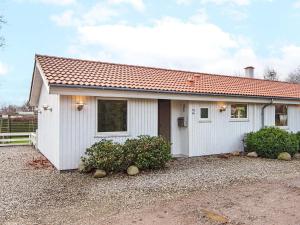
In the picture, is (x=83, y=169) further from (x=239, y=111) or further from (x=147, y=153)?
(x=239, y=111)

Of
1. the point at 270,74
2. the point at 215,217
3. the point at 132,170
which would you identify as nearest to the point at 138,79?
the point at 132,170

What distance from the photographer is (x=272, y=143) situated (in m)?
12.1

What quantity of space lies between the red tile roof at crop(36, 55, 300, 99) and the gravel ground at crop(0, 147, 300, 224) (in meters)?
3.12

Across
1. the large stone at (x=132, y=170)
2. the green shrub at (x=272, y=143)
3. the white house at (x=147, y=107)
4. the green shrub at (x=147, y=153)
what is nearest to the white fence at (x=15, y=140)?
the white house at (x=147, y=107)

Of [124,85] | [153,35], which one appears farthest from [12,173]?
[153,35]

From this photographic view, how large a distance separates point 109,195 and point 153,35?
15.6m

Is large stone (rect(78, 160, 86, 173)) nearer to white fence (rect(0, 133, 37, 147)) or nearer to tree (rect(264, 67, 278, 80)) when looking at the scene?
white fence (rect(0, 133, 37, 147))

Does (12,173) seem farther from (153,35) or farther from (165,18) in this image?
(153,35)

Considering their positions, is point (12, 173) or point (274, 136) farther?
point (274, 136)

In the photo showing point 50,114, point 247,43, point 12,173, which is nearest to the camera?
point 12,173

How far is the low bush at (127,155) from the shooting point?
8.69 m

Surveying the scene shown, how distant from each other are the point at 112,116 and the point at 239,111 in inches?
259

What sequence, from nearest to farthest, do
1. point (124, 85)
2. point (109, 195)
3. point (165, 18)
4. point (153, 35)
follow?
point (109, 195)
point (124, 85)
point (165, 18)
point (153, 35)

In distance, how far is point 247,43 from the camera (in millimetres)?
25078
